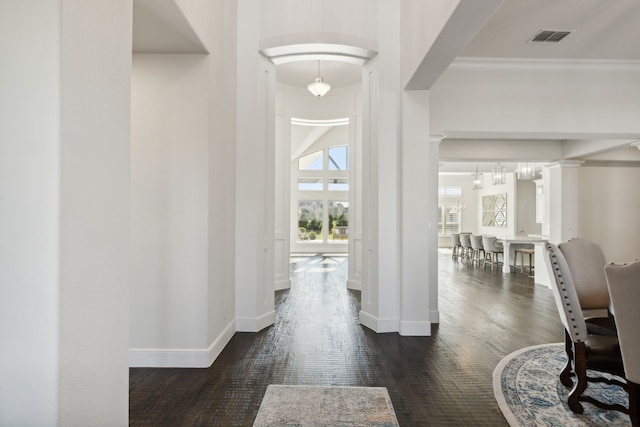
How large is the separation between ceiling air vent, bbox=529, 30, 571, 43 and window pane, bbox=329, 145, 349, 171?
9339 mm

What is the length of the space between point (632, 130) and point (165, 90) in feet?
19.5

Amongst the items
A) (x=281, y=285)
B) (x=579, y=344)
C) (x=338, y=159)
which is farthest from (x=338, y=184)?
(x=579, y=344)

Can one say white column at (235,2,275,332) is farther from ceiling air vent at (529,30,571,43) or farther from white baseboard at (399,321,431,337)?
ceiling air vent at (529,30,571,43)

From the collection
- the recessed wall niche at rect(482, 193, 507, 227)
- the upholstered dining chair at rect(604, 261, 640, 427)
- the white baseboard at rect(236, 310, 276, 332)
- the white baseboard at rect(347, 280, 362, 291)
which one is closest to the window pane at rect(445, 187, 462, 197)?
the recessed wall niche at rect(482, 193, 507, 227)

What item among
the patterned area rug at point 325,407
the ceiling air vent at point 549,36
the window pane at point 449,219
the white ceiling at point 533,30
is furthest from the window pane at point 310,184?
the patterned area rug at point 325,407

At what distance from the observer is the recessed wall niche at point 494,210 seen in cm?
1367

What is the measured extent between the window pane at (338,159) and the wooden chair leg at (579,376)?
1160 centimetres

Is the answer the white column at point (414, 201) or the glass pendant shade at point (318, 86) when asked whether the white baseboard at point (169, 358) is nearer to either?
the white column at point (414, 201)

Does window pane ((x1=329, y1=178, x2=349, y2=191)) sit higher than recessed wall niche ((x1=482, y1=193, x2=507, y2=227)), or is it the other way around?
window pane ((x1=329, y1=178, x2=349, y2=191))

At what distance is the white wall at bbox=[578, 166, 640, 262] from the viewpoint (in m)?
7.53

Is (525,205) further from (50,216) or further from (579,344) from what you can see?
(50,216)

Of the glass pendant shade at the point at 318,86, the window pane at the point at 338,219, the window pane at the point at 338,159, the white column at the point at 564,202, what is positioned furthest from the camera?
the window pane at the point at 338,219

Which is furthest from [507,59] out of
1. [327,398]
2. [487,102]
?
[327,398]

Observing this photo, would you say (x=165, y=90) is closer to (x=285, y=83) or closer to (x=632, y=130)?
(x=285, y=83)
